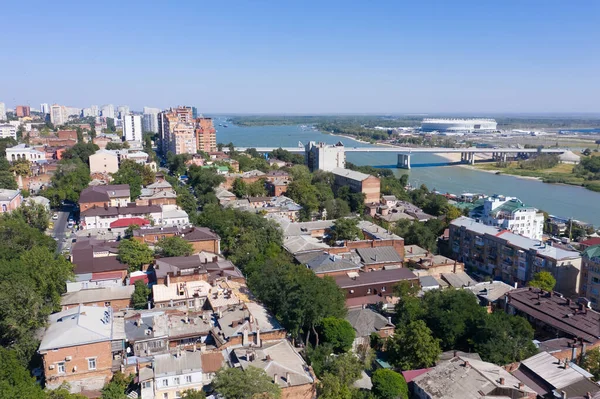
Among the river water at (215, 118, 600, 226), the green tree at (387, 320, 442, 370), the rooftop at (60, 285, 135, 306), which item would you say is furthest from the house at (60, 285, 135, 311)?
the river water at (215, 118, 600, 226)

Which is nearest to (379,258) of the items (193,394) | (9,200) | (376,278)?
(376,278)

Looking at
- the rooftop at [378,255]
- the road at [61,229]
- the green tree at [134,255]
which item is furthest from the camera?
the road at [61,229]

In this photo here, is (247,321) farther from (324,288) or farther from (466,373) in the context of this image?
(466,373)

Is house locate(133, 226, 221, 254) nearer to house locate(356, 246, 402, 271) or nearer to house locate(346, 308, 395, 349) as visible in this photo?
house locate(356, 246, 402, 271)

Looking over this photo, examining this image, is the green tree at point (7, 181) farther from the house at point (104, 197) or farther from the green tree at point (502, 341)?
the green tree at point (502, 341)

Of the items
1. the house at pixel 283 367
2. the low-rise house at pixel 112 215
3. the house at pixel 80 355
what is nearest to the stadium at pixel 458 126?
the low-rise house at pixel 112 215
